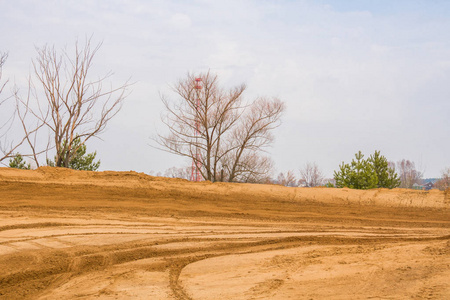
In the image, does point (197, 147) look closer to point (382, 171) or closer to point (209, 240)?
point (382, 171)

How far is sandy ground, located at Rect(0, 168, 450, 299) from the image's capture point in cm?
652

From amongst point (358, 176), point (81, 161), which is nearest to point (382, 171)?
point (358, 176)

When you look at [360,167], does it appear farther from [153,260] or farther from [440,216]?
[153,260]

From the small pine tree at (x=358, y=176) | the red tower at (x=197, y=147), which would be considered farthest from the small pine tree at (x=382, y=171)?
the red tower at (x=197, y=147)

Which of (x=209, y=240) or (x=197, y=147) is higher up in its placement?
(x=197, y=147)

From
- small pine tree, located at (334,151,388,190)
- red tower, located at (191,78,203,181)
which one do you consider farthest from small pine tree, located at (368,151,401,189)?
red tower, located at (191,78,203,181)

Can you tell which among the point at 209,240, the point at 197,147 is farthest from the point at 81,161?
the point at 209,240

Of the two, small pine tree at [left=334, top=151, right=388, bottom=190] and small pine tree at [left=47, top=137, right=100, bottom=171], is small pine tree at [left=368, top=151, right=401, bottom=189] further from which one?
small pine tree at [left=47, top=137, right=100, bottom=171]

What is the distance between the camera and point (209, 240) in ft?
34.9

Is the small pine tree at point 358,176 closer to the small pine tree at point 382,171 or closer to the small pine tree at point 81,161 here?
the small pine tree at point 382,171

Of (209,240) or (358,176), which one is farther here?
(358,176)

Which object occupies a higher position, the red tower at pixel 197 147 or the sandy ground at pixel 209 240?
the red tower at pixel 197 147

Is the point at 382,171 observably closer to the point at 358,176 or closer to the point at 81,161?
the point at 358,176

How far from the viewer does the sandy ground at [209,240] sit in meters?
6.52
